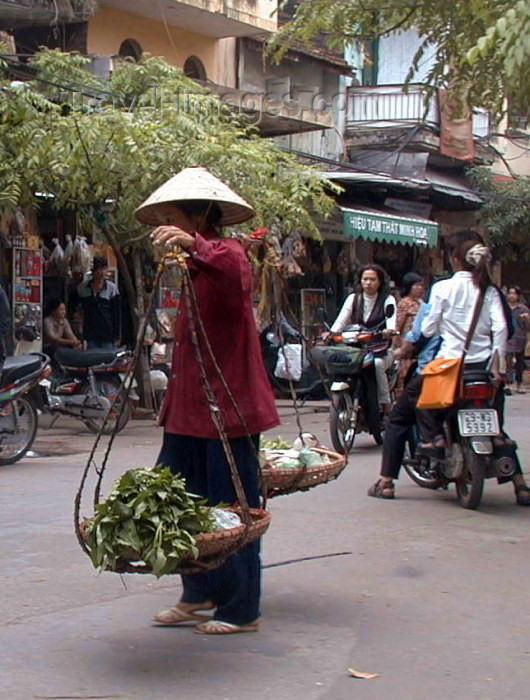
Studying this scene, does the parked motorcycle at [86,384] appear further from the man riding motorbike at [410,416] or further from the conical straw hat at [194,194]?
the conical straw hat at [194,194]

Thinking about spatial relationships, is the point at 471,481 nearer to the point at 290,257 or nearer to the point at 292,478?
the point at 292,478

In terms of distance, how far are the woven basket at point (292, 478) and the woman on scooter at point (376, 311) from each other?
5.41 m

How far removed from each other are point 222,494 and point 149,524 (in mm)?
624

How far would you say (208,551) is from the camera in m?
4.41

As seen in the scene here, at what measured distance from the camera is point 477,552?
672 centimetres

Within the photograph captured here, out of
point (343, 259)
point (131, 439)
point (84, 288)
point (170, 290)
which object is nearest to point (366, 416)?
point (131, 439)

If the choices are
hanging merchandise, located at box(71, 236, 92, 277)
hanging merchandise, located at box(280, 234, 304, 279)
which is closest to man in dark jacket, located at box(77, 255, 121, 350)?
hanging merchandise, located at box(71, 236, 92, 277)

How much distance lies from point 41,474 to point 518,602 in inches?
201

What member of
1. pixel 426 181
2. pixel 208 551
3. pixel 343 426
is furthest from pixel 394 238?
pixel 208 551

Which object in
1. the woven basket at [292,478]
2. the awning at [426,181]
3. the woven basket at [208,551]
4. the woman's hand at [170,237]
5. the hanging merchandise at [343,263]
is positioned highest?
the awning at [426,181]

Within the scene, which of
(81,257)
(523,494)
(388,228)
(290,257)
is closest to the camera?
(523,494)

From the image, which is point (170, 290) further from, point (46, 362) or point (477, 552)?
point (477, 552)

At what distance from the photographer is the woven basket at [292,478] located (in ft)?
17.9

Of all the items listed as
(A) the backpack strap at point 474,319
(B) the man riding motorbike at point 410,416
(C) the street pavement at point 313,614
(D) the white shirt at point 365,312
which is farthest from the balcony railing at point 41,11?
(A) the backpack strap at point 474,319
